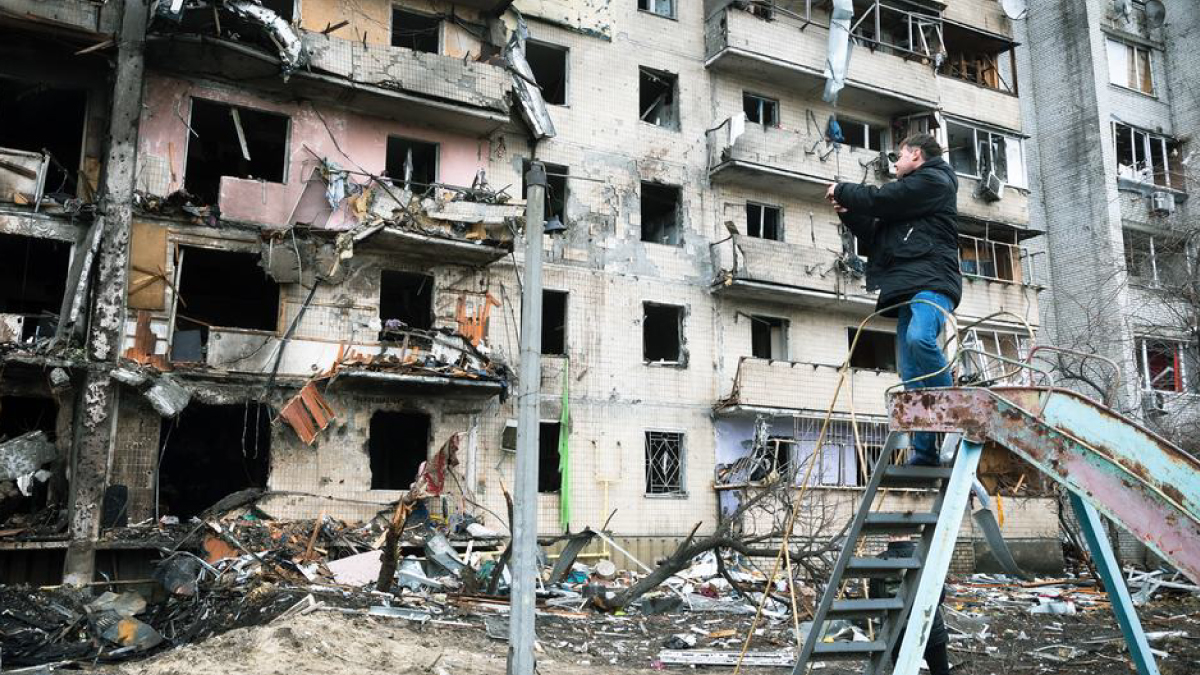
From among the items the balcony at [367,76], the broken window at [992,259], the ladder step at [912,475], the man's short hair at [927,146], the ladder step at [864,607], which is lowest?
the ladder step at [864,607]

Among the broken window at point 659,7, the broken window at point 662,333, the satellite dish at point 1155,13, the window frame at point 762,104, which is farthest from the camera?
the satellite dish at point 1155,13

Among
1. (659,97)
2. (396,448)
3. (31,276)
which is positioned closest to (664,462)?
(396,448)

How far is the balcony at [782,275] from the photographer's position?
2153cm

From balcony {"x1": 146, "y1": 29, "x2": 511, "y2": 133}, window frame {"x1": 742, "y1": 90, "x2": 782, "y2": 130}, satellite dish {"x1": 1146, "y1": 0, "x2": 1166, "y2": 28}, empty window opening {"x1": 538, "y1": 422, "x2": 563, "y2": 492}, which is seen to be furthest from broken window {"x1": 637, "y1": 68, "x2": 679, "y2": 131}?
satellite dish {"x1": 1146, "y1": 0, "x2": 1166, "y2": 28}

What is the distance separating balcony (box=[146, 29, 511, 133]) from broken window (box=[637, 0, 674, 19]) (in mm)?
5658

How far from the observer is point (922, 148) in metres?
5.84

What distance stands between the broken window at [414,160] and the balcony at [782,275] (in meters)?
7.13

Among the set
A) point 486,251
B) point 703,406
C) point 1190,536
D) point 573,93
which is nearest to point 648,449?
point 703,406

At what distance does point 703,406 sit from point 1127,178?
17.6 meters

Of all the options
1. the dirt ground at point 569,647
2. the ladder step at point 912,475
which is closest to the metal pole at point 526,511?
the ladder step at point 912,475

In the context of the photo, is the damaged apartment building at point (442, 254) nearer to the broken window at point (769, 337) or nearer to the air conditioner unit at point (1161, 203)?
the broken window at point (769, 337)

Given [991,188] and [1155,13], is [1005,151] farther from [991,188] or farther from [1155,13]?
[1155,13]

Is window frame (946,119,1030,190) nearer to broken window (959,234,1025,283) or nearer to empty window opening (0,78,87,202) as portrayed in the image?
broken window (959,234,1025,283)

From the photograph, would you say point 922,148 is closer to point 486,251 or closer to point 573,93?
point 486,251
